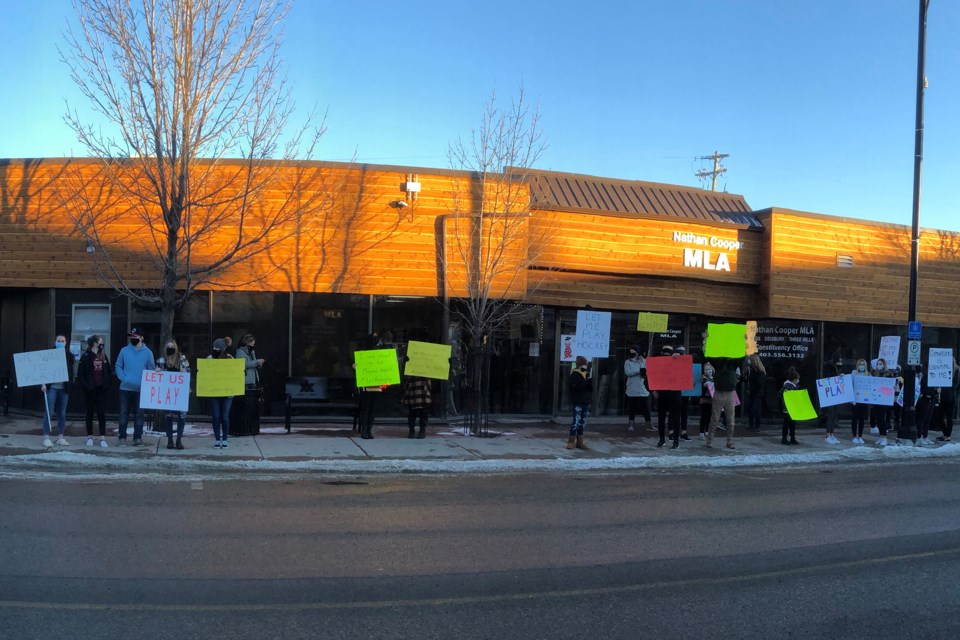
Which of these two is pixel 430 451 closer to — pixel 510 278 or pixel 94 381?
pixel 510 278

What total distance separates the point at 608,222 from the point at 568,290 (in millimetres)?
1881

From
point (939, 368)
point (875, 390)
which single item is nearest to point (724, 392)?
point (875, 390)

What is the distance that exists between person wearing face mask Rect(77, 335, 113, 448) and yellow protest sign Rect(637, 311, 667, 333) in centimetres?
1067

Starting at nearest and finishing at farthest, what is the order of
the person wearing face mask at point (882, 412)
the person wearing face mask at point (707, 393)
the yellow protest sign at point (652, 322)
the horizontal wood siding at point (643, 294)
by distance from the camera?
the person wearing face mask at point (707, 393) → the person wearing face mask at point (882, 412) → the yellow protest sign at point (652, 322) → the horizontal wood siding at point (643, 294)

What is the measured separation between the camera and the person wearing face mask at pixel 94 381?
12.2m

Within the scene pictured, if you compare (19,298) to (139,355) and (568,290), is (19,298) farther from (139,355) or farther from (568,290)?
(568,290)

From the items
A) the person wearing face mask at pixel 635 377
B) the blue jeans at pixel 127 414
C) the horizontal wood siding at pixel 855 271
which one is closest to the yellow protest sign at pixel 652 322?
the person wearing face mask at pixel 635 377

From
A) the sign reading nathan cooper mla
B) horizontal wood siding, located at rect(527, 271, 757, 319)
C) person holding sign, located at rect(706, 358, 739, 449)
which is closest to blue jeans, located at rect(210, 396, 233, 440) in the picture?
horizontal wood siding, located at rect(527, 271, 757, 319)

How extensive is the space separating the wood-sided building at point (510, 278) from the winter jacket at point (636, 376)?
2250 millimetres

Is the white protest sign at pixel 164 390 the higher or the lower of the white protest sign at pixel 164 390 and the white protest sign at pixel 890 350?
the lower

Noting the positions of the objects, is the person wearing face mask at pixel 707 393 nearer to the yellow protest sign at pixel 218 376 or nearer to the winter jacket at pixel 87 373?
the yellow protest sign at pixel 218 376

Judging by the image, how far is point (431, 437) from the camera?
559 inches

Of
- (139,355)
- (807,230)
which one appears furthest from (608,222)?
(139,355)

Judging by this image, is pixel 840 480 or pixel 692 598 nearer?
pixel 692 598
